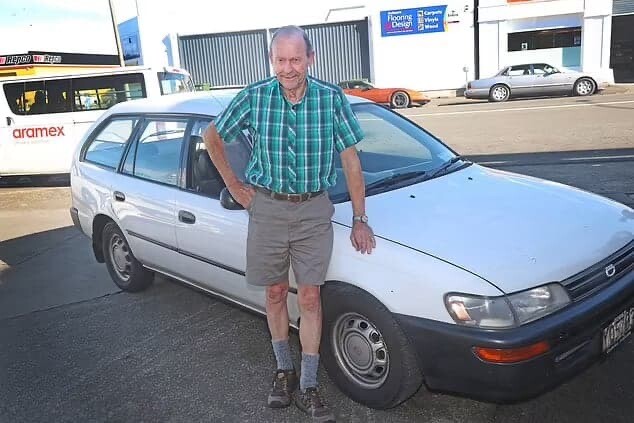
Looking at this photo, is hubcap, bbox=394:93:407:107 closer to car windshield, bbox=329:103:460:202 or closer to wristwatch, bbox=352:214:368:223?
car windshield, bbox=329:103:460:202

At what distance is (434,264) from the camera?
2.58m

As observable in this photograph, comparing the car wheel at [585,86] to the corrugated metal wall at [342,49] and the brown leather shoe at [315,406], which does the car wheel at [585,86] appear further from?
the brown leather shoe at [315,406]

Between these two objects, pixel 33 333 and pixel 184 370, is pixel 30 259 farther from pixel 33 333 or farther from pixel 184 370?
pixel 184 370

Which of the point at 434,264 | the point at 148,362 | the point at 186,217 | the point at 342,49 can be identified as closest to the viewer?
the point at 434,264

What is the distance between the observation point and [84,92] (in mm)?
10211

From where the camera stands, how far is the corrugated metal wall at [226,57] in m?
31.1

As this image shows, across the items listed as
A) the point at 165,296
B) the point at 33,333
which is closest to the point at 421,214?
the point at 165,296

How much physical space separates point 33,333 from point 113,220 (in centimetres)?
102

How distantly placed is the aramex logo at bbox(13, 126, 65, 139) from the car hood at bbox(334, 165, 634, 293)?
8500mm

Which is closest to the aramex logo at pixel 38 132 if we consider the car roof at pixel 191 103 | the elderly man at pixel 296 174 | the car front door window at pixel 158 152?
the car roof at pixel 191 103

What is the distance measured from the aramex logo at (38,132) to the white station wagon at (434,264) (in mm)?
Result: 6925

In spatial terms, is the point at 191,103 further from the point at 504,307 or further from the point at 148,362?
the point at 504,307

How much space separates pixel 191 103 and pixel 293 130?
5.33ft

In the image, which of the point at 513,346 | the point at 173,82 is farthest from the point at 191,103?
the point at 173,82
